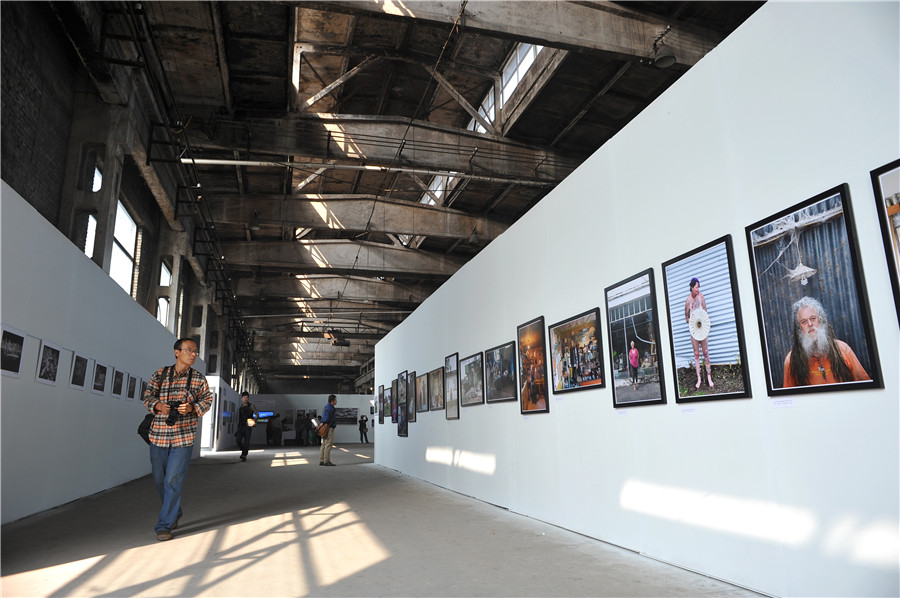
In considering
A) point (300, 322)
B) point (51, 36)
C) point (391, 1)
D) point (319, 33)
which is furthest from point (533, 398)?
point (300, 322)

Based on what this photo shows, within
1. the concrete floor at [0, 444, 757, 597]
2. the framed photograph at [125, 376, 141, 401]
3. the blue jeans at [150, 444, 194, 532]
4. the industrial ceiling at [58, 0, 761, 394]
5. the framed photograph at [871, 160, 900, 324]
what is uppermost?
the industrial ceiling at [58, 0, 761, 394]

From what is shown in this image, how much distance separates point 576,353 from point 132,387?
8432 millimetres

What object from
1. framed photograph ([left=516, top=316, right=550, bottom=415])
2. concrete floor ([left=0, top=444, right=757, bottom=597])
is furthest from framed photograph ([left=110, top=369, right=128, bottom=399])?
framed photograph ([left=516, top=316, right=550, bottom=415])

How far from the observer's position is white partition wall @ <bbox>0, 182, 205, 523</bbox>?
544 centimetres

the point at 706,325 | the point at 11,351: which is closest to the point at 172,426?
the point at 11,351

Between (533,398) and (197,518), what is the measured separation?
161 inches

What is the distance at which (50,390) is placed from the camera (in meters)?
6.47

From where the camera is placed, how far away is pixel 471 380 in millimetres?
8617

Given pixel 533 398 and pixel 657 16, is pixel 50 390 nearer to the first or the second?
pixel 533 398

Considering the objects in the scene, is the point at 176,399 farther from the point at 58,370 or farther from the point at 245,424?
the point at 245,424

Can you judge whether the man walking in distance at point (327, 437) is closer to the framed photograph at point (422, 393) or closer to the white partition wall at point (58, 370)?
the framed photograph at point (422, 393)

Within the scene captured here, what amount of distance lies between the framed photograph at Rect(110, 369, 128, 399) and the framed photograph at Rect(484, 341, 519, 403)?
6007 millimetres

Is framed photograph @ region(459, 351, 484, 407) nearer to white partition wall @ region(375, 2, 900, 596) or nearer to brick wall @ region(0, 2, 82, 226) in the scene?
→ white partition wall @ region(375, 2, 900, 596)

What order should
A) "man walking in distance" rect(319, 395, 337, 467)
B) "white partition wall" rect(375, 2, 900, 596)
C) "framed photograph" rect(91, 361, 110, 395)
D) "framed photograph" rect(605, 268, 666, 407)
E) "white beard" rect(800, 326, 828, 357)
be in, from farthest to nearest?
1. "man walking in distance" rect(319, 395, 337, 467)
2. "framed photograph" rect(91, 361, 110, 395)
3. "framed photograph" rect(605, 268, 666, 407)
4. "white beard" rect(800, 326, 828, 357)
5. "white partition wall" rect(375, 2, 900, 596)
